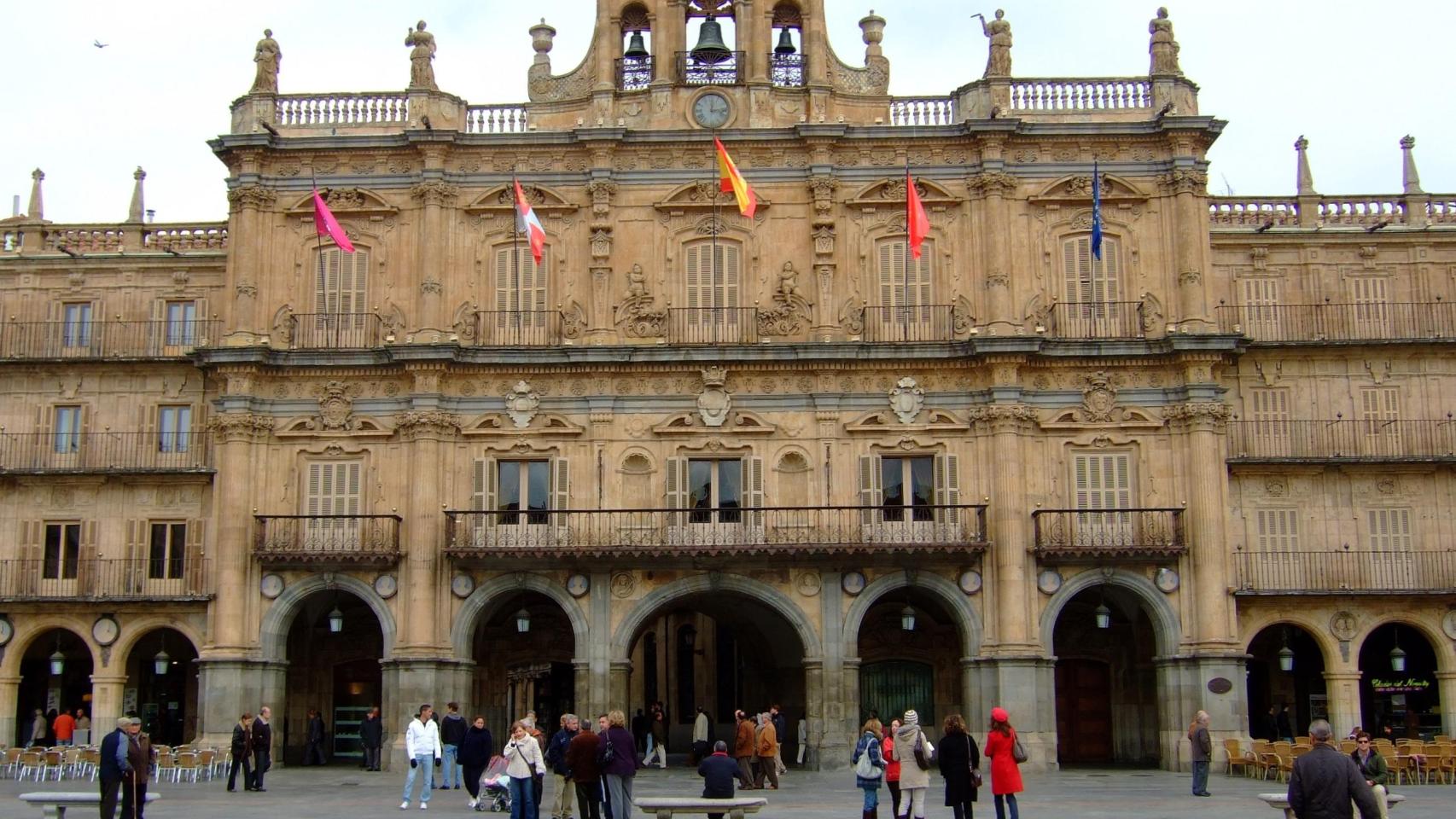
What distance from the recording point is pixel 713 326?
40406mm

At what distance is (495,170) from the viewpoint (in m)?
41.3

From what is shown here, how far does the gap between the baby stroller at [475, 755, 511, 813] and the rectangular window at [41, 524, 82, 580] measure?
1935 cm

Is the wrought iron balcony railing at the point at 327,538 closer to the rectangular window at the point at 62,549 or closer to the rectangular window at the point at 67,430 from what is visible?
the rectangular window at the point at 62,549

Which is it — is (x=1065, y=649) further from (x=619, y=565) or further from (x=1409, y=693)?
(x=619, y=565)

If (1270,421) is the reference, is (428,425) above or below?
below

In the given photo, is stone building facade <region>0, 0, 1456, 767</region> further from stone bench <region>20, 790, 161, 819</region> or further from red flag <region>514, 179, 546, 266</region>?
stone bench <region>20, 790, 161, 819</region>

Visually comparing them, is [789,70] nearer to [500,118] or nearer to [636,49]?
[636,49]

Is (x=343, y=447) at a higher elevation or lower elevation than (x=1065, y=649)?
higher

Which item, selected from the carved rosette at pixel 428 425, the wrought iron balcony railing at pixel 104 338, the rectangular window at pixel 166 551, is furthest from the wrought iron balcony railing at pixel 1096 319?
the rectangular window at pixel 166 551

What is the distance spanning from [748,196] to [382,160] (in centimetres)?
960

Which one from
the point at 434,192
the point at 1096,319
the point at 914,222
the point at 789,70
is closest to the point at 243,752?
the point at 434,192

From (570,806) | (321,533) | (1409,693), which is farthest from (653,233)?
(1409,693)

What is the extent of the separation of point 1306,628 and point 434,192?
24.2m

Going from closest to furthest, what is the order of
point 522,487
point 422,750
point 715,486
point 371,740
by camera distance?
point 422,750 < point 371,740 < point 715,486 < point 522,487
